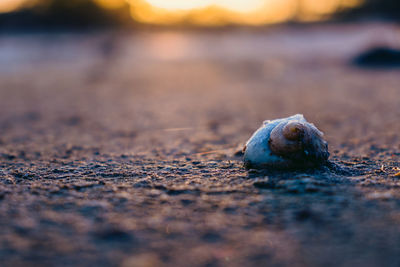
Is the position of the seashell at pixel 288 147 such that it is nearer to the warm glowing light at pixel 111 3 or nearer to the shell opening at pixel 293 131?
the shell opening at pixel 293 131

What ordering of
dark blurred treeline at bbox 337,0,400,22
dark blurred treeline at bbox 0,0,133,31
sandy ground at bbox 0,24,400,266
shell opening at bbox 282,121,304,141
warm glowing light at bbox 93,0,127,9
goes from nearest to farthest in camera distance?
sandy ground at bbox 0,24,400,266 → shell opening at bbox 282,121,304,141 → dark blurred treeline at bbox 337,0,400,22 → dark blurred treeline at bbox 0,0,133,31 → warm glowing light at bbox 93,0,127,9

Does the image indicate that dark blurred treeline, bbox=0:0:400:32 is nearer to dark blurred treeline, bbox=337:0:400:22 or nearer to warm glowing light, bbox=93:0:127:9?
dark blurred treeline, bbox=337:0:400:22

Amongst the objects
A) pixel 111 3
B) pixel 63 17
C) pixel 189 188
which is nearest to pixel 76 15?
pixel 63 17

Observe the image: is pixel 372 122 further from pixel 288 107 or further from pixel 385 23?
pixel 385 23

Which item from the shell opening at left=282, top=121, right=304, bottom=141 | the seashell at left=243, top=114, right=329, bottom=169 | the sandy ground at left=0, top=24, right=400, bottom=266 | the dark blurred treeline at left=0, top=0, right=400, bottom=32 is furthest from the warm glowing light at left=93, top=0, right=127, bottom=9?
the shell opening at left=282, top=121, right=304, bottom=141

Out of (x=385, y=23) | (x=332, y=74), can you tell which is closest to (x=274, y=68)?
(x=332, y=74)

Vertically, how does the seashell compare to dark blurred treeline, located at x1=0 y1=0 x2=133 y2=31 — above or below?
below

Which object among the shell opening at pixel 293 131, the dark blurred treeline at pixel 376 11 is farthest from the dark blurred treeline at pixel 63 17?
the shell opening at pixel 293 131
